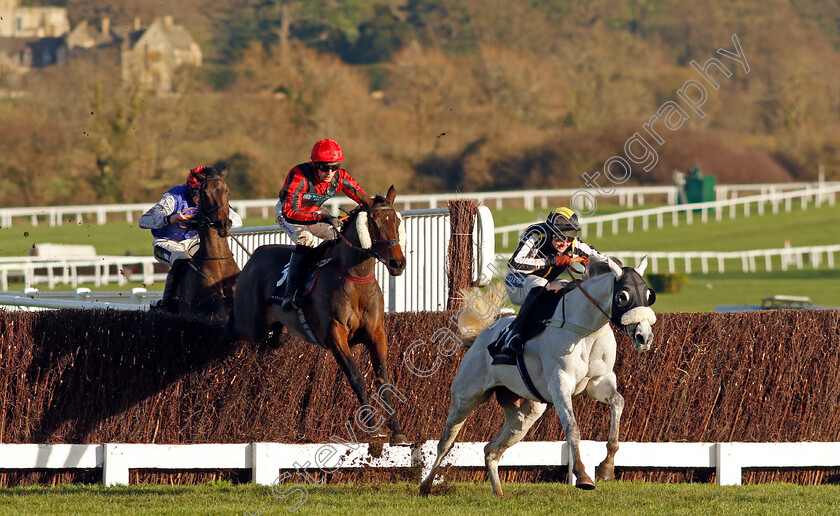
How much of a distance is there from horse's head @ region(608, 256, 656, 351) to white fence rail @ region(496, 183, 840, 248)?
65.2 feet

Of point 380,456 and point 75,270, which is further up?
point 75,270

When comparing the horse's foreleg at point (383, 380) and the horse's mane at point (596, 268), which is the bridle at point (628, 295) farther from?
the horse's foreleg at point (383, 380)

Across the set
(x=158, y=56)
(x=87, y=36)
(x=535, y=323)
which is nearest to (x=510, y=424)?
(x=535, y=323)

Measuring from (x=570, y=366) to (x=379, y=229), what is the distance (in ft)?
5.54

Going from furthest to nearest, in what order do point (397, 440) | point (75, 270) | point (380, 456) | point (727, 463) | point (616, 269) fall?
1. point (75, 270)
2. point (727, 463)
3. point (380, 456)
4. point (397, 440)
5. point (616, 269)

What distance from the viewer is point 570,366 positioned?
6910mm

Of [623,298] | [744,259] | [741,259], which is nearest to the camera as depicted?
[623,298]

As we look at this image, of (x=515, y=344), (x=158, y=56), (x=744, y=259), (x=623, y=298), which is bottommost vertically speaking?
(x=515, y=344)

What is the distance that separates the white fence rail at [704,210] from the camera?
29.6 m

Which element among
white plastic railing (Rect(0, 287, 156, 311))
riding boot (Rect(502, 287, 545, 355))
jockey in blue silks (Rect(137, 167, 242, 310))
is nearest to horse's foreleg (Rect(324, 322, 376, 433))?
riding boot (Rect(502, 287, 545, 355))

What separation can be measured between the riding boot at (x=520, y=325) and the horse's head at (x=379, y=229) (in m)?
0.90

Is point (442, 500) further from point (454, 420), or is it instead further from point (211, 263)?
point (211, 263)

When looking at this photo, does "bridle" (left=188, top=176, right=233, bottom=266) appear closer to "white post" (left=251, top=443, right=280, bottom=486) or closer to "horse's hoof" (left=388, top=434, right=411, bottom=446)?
"white post" (left=251, top=443, right=280, bottom=486)

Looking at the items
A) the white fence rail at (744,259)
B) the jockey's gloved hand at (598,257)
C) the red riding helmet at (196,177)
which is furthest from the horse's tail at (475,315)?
the white fence rail at (744,259)
